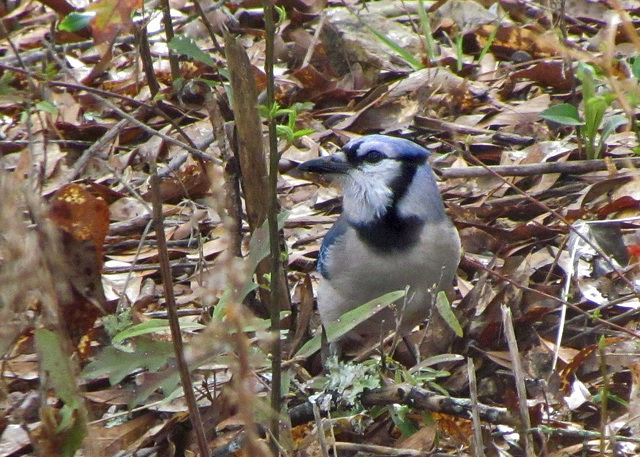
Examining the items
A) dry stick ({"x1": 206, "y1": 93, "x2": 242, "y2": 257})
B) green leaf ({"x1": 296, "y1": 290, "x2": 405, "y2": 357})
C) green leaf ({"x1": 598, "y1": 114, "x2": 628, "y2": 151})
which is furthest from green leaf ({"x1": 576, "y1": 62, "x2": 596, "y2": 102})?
green leaf ({"x1": 296, "y1": 290, "x2": 405, "y2": 357})

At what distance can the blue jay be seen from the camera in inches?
146

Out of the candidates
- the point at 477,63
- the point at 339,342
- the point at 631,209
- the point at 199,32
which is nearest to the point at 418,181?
the point at 339,342

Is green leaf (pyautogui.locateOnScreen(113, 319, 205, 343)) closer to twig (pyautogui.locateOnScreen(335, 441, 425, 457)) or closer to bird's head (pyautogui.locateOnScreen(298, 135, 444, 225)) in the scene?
twig (pyautogui.locateOnScreen(335, 441, 425, 457))

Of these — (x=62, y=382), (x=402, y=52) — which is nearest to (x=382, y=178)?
(x=402, y=52)

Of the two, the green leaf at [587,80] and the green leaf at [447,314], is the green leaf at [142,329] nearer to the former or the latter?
the green leaf at [447,314]

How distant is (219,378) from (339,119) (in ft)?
7.16

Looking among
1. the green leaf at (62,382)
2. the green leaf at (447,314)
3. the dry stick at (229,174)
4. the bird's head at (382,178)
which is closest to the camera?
the green leaf at (62,382)

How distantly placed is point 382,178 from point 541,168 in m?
1.00

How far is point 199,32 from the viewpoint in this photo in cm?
579

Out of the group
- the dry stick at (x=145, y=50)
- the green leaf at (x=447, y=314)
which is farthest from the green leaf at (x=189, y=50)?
the green leaf at (x=447, y=314)

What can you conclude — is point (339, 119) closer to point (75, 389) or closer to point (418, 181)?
point (418, 181)

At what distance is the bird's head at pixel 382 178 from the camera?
12.9 feet

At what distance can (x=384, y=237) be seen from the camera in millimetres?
3828

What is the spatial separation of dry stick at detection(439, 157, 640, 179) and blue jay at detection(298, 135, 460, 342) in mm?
682
